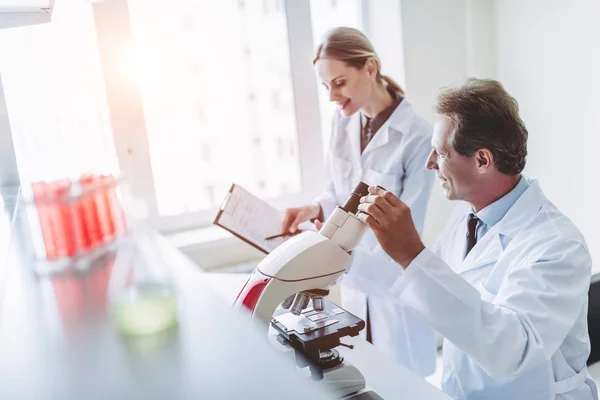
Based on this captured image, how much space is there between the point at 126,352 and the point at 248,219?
1.22 m

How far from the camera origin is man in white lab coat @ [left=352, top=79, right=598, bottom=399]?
1002mm

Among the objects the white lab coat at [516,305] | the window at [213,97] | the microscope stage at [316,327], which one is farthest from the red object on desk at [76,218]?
the window at [213,97]

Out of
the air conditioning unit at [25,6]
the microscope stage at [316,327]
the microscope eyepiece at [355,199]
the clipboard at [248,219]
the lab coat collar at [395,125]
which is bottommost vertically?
the microscope stage at [316,327]

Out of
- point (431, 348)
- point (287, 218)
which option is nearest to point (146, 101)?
point (287, 218)

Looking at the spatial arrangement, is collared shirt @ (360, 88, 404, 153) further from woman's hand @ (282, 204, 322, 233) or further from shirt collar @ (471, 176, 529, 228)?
shirt collar @ (471, 176, 529, 228)

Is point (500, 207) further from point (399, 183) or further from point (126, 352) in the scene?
point (126, 352)

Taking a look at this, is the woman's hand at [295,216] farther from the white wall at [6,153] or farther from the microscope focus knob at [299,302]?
the white wall at [6,153]

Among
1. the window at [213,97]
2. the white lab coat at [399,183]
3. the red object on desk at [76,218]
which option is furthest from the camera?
the window at [213,97]

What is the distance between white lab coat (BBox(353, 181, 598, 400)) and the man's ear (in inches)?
4.1

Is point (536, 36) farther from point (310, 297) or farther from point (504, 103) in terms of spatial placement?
point (310, 297)

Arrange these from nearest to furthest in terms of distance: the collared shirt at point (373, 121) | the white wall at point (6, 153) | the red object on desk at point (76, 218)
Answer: the red object on desk at point (76, 218) < the white wall at point (6, 153) < the collared shirt at point (373, 121)

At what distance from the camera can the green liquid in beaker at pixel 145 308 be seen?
47 centimetres

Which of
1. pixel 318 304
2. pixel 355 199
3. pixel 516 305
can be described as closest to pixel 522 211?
pixel 516 305

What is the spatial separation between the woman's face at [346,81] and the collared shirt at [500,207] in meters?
0.69
